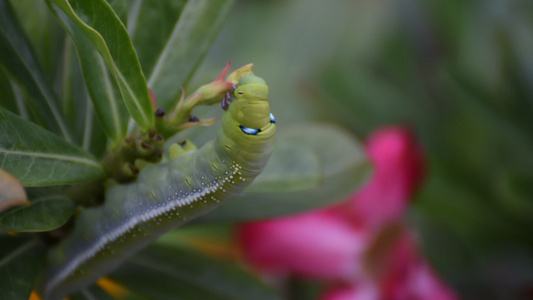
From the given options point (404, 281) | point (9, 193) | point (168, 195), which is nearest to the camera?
point (9, 193)

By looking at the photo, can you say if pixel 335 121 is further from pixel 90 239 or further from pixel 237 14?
pixel 90 239

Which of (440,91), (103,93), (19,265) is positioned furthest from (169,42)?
(440,91)

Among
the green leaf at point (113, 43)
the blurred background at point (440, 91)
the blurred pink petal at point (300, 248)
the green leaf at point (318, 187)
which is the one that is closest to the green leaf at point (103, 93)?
the green leaf at point (113, 43)

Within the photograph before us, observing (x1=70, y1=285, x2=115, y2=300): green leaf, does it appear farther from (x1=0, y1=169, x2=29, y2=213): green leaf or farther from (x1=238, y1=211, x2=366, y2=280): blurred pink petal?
(x1=238, y1=211, x2=366, y2=280): blurred pink petal

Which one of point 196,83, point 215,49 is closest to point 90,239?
point 196,83

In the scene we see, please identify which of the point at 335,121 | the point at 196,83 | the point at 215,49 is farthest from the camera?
the point at 215,49

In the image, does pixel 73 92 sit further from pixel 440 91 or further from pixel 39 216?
pixel 440 91
